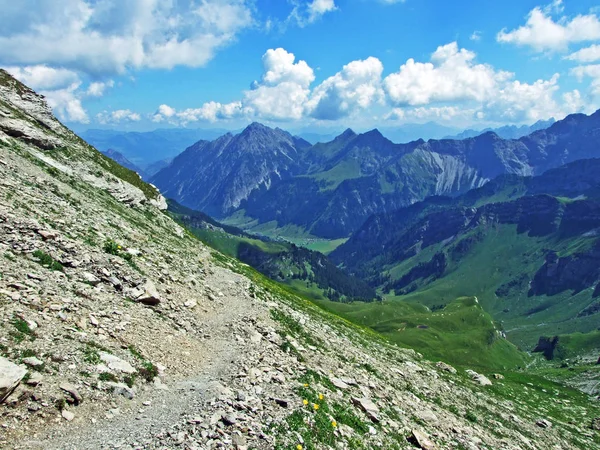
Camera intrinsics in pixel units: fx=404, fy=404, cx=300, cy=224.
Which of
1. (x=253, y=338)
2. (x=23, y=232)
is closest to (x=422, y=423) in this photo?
(x=253, y=338)

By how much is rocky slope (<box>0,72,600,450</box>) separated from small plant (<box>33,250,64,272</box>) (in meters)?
0.08

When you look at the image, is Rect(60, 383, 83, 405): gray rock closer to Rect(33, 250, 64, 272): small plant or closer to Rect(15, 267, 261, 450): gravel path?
Rect(15, 267, 261, 450): gravel path

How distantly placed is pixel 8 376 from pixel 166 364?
26.3 ft

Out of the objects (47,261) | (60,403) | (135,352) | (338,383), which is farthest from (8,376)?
(338,383)

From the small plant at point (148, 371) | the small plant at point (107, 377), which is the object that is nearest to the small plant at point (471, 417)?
the small plant at point (148, 371)

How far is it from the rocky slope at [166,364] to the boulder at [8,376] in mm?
79

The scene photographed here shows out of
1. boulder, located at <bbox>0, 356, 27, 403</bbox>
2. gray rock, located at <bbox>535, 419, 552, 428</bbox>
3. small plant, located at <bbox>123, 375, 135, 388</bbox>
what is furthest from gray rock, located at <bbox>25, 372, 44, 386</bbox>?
gray rock, located at <bbox>535, 419, 552, 428</bbox>

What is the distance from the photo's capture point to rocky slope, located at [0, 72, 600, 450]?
15969 mm

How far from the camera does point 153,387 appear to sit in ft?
62.8

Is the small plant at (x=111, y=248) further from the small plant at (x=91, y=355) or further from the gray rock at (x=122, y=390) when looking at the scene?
the gray rock at (x=122, y=390)

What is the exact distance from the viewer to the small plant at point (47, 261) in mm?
23370

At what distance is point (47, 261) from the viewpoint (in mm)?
23672

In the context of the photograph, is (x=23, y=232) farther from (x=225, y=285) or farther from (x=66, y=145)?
(x=66, y=145)

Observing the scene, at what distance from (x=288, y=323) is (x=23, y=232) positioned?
20652 millimetres
